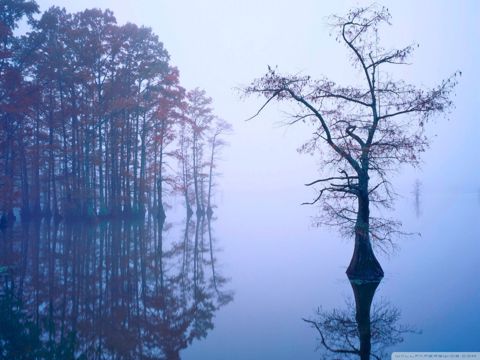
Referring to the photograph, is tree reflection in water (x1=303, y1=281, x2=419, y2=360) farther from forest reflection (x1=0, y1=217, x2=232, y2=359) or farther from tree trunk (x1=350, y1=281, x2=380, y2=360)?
forest reflection (x1=0, y1=217, x2=232, y2=359)

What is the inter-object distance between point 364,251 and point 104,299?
812 centimetres

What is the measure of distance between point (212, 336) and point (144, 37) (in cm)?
2982

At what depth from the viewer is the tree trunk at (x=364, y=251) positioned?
39.1 feet

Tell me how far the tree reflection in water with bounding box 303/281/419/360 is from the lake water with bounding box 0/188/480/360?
1.9 inches

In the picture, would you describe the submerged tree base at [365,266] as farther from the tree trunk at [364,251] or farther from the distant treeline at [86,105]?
the distant treeline at [86,105]

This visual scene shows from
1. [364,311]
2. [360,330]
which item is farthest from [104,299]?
[364,311]

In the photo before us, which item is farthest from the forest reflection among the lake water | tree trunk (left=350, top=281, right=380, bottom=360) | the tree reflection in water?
tree trunk (left=350, top=281, right=380, bottom=360)

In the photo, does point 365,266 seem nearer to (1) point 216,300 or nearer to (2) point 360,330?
(2) point 360,330

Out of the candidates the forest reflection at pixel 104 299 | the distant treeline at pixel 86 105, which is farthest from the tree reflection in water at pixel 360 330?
the distant treeline at pixel 86 105

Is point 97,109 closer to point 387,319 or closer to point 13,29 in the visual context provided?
point 13,29

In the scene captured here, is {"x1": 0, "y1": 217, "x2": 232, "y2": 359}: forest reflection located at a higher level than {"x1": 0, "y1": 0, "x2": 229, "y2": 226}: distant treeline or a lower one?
lower

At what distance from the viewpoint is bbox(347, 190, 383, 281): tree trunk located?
11.9 metres

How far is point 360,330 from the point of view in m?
7.55

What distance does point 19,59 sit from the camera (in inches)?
1001
